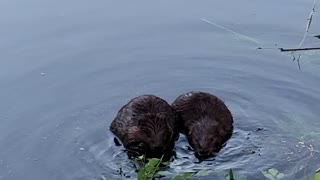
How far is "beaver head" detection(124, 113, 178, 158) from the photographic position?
791 centimetres

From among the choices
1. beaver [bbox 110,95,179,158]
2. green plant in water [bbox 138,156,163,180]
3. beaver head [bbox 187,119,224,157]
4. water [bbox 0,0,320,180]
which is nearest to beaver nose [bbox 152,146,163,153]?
beaver [bbox 110,95,179,158]

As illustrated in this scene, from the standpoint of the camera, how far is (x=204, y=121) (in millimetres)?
8234

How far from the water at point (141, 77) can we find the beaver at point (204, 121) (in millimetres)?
118

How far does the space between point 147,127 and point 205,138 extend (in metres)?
0.61

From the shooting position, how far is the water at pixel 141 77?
7824mm

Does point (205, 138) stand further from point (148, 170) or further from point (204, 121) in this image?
point (148, 170)

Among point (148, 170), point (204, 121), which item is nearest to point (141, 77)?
point (204, 121)

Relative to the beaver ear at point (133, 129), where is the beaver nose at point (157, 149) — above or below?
below

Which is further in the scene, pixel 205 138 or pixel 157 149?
pixel 205 138

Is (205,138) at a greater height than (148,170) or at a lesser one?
lesser

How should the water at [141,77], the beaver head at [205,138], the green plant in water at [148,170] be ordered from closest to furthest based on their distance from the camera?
1. the green plant in water at [148,170]
2. the water at [141,77]
3. the beaver head at [205,138]

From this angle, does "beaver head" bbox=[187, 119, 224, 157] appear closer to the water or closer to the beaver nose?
the water

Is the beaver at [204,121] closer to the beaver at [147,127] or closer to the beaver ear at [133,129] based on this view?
the beaver at [147,127]

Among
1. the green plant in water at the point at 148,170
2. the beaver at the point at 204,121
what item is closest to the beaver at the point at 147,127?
the beaver at the point at 204,121
